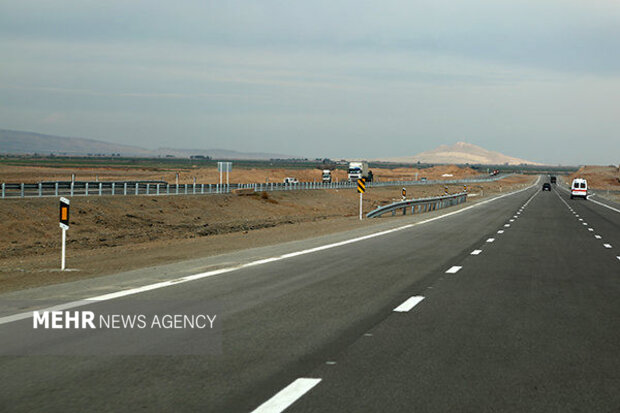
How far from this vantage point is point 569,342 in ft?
27.1

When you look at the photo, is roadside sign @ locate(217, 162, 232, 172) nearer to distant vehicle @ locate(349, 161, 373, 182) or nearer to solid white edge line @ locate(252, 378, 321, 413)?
distant vehicle @ locate(349, 161, 373, 182)

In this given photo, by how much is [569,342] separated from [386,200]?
7391cm

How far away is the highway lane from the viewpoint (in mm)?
5902

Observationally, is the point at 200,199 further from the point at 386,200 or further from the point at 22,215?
the point at 386,200

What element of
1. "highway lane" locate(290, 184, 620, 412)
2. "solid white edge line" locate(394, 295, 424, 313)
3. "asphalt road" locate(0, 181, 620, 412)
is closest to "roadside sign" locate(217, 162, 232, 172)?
"asphalt road" locate(0, 181, 620, 412)

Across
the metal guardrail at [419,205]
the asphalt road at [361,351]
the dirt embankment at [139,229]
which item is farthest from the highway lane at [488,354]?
the metal guardrail at [419,205]

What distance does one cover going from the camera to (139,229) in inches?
1597

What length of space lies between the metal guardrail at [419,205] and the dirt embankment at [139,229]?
197cm

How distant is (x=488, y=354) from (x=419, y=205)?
40667 millimetres

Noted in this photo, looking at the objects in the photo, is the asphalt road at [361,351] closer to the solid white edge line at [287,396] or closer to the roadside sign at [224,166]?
the solid white edge line at [287,396]

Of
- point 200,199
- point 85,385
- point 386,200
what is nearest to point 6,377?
point 85,385

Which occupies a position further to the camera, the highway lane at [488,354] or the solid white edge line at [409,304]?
the solid white edge line at [409,304]

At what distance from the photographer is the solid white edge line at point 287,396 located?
5539mm

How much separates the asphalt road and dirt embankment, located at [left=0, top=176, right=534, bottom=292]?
5827 mm
